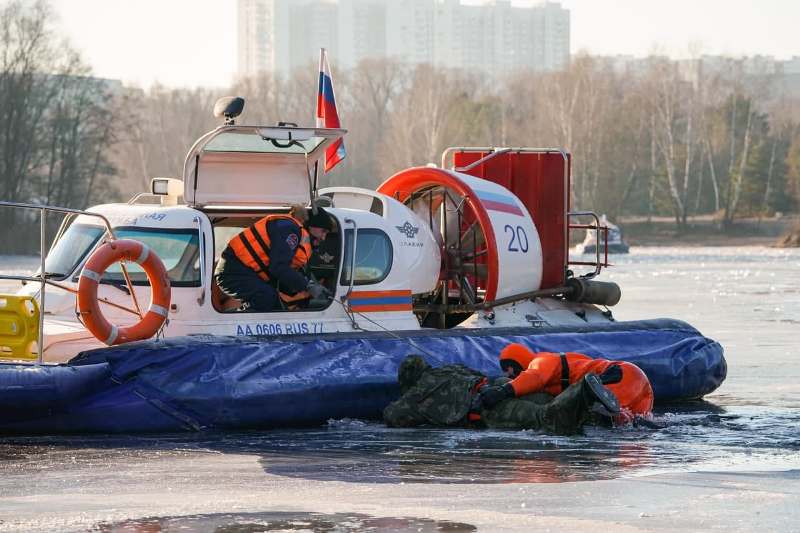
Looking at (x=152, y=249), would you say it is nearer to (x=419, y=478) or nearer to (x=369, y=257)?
(x=369, y=257)

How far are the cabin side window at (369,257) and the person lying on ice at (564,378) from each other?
131 cm

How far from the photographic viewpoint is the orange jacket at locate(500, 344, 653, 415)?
8.69 metres

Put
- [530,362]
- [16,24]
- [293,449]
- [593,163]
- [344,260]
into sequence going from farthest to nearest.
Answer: [593,163] < [16,24] < [344,260] < [530,362] < [293,449]

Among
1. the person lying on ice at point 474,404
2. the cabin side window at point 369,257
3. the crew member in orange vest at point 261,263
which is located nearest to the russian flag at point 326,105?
the cabin side window at point 369,257

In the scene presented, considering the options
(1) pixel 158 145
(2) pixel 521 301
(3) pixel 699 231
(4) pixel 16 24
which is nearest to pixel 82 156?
(4) pixel 16 24

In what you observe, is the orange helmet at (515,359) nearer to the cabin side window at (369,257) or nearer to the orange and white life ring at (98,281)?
the cabin side window at (369,257)

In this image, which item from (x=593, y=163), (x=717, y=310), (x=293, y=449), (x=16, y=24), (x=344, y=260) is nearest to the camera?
(x=293, y=449)

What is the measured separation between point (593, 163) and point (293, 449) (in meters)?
51.7

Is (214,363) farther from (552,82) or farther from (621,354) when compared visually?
(552,82)

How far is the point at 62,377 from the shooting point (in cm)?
815

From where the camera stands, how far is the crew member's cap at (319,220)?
9.80 m

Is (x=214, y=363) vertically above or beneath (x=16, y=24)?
beneath

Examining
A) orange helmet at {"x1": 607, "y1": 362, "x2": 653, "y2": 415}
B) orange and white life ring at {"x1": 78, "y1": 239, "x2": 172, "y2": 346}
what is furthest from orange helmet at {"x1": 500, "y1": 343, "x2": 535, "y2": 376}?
orange and white life ring at {"x1": 78, "y1": 239, "x2": 172, "y2": 346}

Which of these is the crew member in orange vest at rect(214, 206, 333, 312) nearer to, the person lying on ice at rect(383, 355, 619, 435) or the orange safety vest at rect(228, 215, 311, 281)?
the orange safety vest at rect(228, 215, 311, 281)
